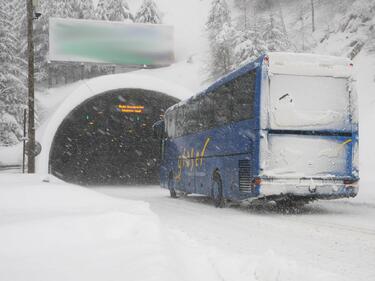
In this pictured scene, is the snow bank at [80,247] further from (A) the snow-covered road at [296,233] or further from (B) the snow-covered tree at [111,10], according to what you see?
(B) the snow-covered tree at [111,10]

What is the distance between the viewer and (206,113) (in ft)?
57.5

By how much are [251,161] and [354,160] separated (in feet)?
7.90

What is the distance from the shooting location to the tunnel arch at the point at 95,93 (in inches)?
1178

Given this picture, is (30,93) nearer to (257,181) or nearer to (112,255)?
(257,181)

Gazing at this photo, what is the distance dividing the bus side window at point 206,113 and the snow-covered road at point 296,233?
257 cm

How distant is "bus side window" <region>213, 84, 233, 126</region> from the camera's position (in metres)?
15.4

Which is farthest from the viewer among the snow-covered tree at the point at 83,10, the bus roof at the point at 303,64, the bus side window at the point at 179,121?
the snow-covered tree at the point at 83,10

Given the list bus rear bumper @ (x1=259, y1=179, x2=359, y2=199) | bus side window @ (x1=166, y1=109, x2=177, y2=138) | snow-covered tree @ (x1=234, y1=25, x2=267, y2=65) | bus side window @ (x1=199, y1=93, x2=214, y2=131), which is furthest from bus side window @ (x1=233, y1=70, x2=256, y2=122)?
snow-covered tree @ (x1=234, y1=25, x2=267, y2=65)

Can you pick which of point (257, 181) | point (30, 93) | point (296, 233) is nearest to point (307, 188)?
point (257, 181)

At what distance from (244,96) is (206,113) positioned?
3.40m

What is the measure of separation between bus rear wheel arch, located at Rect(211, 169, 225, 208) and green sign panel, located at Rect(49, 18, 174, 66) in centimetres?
3898

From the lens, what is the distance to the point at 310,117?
13.5m

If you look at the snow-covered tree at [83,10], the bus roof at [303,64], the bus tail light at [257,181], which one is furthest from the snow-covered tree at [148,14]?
the bus tail light at [257,181]

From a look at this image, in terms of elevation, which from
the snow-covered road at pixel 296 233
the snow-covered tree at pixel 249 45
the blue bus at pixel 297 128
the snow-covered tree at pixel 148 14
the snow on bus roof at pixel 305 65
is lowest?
the snow-covered road at pixel 296 233
